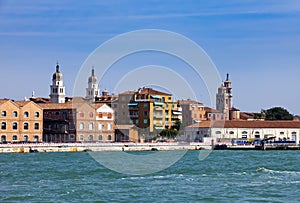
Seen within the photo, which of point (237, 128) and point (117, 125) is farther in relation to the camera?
point (237, 128)

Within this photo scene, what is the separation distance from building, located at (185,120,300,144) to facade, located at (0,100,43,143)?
26.6 m

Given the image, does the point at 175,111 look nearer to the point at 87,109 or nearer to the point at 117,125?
the point at 117,125

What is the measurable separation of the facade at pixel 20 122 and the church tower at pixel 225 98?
49.0 meters

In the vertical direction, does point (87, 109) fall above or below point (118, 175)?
above

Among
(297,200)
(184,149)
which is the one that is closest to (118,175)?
(297,200)

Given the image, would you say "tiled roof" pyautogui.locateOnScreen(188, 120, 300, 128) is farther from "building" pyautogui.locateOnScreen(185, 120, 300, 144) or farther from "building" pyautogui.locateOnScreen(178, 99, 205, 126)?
"building" pyautogui.locateOnScreen(178, 99, 205, 126)

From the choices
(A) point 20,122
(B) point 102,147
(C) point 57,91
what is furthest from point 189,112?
(B) point 102,147

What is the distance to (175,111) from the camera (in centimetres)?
9381

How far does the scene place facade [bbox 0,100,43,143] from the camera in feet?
229

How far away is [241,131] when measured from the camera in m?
93.0

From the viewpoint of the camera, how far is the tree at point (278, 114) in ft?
394

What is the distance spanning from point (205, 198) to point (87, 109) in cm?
5434

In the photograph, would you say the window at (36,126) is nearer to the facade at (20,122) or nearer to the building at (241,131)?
the facade at (20,122)

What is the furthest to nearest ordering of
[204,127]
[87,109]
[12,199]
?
1. [204,127]
2. [87,109]
3. [12,199]
